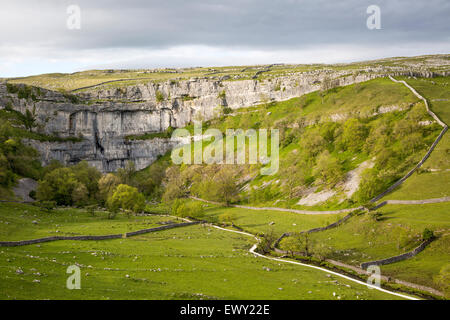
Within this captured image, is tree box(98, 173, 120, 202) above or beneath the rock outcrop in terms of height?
beneath

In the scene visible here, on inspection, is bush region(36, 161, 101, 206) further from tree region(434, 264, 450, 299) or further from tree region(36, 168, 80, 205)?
tree region(434, 264, 450, 299)

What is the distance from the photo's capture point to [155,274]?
39562 millimetres

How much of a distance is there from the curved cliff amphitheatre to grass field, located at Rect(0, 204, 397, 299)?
0.26m

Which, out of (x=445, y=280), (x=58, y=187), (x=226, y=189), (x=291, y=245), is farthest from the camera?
(x=226, y=189)

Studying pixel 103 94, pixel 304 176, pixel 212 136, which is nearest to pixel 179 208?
pixel 304 176

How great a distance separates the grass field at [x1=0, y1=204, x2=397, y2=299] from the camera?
31.4 meters

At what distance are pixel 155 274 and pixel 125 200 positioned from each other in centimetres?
5771

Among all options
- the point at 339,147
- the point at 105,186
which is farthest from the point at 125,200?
the point at 339,147

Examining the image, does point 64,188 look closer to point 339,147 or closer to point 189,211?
point 189,211

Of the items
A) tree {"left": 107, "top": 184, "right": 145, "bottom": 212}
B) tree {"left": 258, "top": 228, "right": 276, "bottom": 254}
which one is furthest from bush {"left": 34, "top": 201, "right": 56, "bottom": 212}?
tree {"left": 258, "top": 228, "right": 276, "bottom": 254}

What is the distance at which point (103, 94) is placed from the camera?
7589 inches

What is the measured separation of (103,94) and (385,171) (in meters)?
152

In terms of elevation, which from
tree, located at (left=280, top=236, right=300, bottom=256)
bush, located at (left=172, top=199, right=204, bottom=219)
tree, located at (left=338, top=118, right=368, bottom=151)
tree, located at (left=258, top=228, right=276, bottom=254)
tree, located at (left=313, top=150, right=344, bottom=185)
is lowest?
bush, located at (left=172, top=199, right=204, bottom=219)
